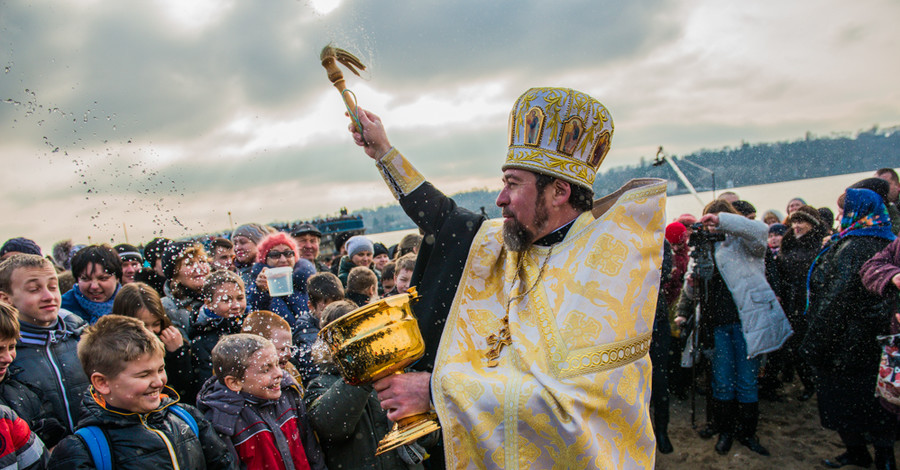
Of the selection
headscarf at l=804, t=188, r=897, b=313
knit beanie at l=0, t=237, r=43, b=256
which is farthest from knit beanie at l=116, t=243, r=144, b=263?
headscarf at l=804, t=188, r=897, b=313

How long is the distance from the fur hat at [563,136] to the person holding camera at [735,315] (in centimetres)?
348

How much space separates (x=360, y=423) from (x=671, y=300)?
16.8 feet

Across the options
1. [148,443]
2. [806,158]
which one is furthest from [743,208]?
[806,158]

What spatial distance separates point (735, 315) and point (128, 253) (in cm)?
645

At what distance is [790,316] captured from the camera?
20.2 ft

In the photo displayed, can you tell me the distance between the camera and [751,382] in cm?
500

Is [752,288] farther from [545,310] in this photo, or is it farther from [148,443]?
[148,443]

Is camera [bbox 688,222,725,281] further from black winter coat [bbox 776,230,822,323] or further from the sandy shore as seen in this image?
the sandy shore

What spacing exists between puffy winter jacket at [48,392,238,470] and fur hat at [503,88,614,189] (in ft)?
6.65

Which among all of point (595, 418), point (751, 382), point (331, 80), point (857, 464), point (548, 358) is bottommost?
point (857, 464)

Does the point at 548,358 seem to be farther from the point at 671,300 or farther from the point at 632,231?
the point at 671,300

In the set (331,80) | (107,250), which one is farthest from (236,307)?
(331,80)

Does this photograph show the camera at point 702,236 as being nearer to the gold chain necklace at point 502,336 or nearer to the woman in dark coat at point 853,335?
the woman in dark coat at point 853,335

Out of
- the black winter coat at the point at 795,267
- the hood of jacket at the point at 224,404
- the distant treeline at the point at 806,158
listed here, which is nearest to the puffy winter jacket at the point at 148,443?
the hood of jacket at the point at 224,404
